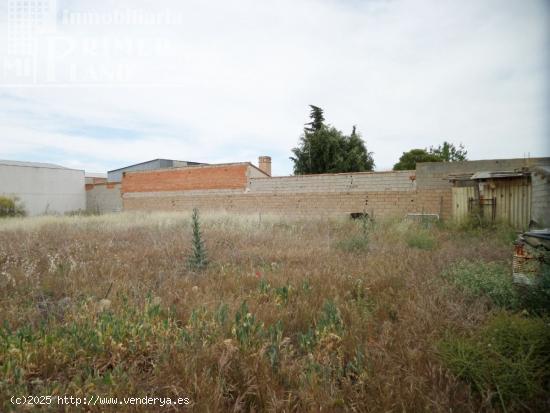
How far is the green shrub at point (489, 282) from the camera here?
2.92 m

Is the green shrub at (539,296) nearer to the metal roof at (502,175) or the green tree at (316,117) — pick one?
the metal roof at (502,175)

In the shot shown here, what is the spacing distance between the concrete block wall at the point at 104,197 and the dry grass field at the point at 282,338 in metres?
22.0

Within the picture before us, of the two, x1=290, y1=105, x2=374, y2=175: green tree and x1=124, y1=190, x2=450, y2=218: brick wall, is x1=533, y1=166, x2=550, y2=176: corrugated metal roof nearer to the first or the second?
x1=124, y1=190, x2=450, y2=218: brick wall

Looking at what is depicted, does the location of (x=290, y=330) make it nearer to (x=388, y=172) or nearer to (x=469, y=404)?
(x=469, y=404)

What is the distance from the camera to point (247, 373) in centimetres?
198

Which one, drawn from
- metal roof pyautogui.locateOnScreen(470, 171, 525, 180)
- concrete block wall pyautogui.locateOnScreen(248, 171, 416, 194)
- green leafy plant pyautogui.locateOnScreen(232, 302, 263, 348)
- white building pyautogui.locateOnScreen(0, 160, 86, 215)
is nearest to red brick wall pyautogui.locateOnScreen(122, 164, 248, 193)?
concrete block wall pyautogui.locateOnScreen(248, 171, 416, 194)

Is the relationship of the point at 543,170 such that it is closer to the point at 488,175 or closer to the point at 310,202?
the point at 488,175

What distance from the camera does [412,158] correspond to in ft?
98.2

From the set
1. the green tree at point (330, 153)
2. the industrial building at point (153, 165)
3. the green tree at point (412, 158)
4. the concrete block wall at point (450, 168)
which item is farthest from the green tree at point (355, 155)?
the industrial building at point (153, 165)

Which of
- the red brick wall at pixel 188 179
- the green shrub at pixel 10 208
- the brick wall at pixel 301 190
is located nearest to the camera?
the brick wall at pixel 301 190

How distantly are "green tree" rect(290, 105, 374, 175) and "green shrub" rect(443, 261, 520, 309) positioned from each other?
21.3 metres

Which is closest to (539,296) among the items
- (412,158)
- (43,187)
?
(412,158)

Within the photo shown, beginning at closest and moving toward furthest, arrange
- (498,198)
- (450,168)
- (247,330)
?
Answer: (247,330) → (498,198) → (450,168)

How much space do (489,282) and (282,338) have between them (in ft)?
7.63
